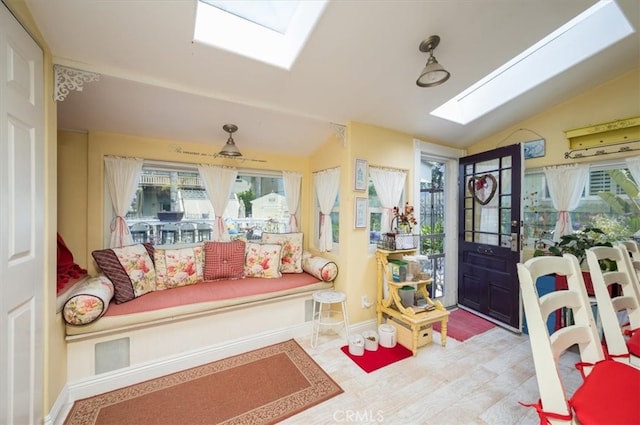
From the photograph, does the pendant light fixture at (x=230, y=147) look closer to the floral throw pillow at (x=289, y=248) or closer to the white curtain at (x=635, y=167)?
the floral throw pillow at (x=289, y=248)

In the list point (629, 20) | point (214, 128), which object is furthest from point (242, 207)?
point (629, 20)

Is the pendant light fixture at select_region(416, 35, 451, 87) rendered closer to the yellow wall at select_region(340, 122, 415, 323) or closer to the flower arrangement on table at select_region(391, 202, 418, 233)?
the yellow wall at select_region(340, 122, 415, 323)

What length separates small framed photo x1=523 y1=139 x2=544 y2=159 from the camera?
2846mm

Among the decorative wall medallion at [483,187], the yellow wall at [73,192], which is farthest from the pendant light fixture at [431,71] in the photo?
the yellow wall at [73,192]

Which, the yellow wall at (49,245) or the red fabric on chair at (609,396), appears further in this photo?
the yellow wall at (49,245)

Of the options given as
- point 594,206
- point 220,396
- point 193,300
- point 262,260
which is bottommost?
point 220,396

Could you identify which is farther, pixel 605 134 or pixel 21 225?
pixel 605 134

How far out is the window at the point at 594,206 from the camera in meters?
2.31

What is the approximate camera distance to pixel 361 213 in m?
2.74

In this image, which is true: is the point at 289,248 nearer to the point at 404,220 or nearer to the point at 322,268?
the point at 322,268

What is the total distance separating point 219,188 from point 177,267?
0.95m

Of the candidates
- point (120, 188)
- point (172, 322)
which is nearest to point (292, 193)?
point (120, 188)

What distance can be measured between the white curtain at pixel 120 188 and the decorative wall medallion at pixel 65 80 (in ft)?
3.07

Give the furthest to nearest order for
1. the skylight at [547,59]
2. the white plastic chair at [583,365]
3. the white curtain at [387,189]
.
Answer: the white curtain at [387,189]
the skylight at [547,59]
the white plastic chair at [583,365]
